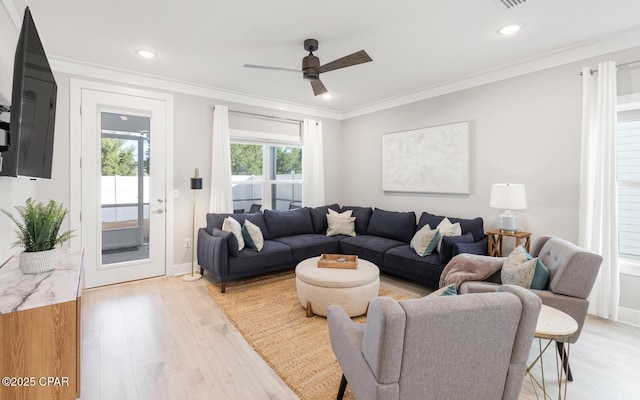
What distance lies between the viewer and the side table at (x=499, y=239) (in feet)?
10.9

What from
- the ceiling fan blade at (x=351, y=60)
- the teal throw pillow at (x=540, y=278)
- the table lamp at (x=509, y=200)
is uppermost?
the ceiling fan blade at (x=351, y=60)

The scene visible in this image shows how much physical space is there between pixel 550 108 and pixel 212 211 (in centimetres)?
434

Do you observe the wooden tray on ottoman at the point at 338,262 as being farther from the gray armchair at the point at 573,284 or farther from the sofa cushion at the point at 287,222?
the sofa cushion at the point at 287,222

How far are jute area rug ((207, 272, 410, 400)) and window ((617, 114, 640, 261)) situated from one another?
2299 mm

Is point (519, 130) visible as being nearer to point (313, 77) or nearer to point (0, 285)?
point (313, 77)

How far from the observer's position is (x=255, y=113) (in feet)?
16.0

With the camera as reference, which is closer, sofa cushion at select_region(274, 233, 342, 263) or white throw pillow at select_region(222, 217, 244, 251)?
white throw pillow at select_region(222, 217, 244, 251)

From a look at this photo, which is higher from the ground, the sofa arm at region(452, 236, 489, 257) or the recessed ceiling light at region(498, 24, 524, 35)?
the recessed ceiling light at region(498, 24, 524, 35)

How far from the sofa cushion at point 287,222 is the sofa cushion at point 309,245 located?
110 millimetres

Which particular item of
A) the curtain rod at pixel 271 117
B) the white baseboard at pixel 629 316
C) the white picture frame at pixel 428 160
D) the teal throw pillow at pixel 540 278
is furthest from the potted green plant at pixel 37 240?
the white baseboard at pixel 629 316

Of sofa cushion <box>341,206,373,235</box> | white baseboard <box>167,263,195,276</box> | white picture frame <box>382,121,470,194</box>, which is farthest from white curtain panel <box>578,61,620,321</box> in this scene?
white baseboard <box>167,263,195,276</box>

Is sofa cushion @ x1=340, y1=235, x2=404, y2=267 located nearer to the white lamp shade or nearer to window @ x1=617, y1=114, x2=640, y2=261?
the white lamp shade

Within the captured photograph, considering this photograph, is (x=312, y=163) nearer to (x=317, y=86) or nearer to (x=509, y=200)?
(x=317, y=86)

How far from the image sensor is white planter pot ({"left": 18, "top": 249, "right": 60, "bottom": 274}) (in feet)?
5.86
